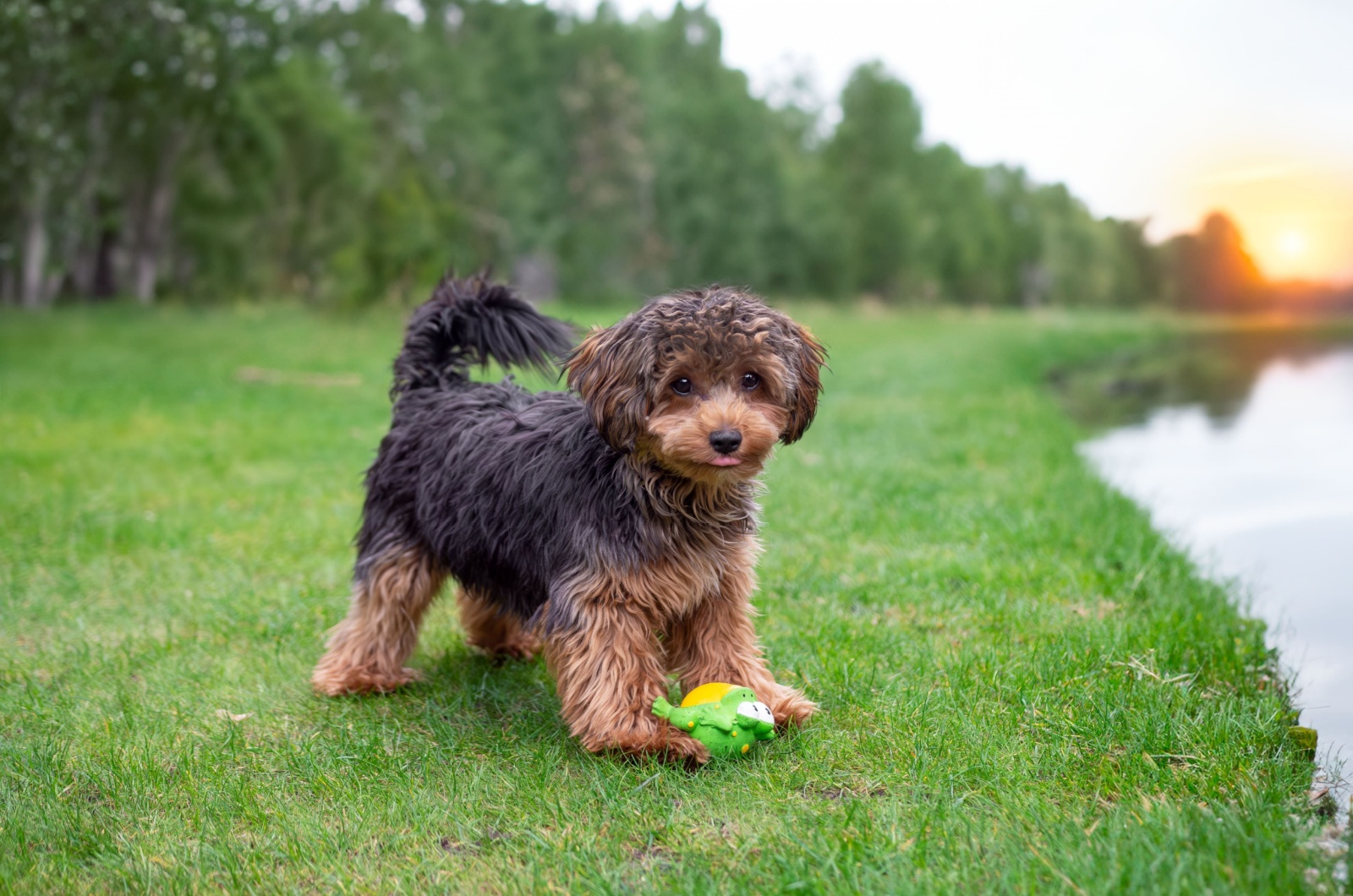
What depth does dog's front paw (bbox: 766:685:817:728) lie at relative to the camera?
4.23 metres

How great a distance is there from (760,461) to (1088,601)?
108 inches

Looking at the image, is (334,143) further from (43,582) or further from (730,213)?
(43,582)

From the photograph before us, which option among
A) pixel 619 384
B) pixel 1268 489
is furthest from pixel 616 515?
pixel 1268 489

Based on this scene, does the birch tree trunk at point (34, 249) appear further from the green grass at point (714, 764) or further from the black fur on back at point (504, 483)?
the black fur on back at point (504, 483)

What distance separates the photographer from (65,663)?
5273 millimetres

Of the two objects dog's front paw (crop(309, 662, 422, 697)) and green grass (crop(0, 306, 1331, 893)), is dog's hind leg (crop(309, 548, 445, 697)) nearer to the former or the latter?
dog's front paw (crop(309, 662, 422, 697))

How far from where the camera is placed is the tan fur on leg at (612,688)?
4004 millimetres

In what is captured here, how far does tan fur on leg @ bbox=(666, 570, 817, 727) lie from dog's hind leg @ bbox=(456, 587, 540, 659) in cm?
115

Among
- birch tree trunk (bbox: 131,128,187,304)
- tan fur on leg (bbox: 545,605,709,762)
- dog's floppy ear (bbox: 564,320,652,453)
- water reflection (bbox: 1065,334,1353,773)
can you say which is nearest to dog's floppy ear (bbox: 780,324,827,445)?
dog's floppy ear (bbox: 564,320,652,453)

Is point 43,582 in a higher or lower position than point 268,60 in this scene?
lower

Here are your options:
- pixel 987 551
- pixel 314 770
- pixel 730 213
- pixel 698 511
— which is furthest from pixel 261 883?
pixel 730 213

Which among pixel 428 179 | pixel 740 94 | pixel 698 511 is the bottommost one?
pixel 698 511

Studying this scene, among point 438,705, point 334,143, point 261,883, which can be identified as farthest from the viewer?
point 334,143

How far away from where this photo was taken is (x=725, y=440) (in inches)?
148
